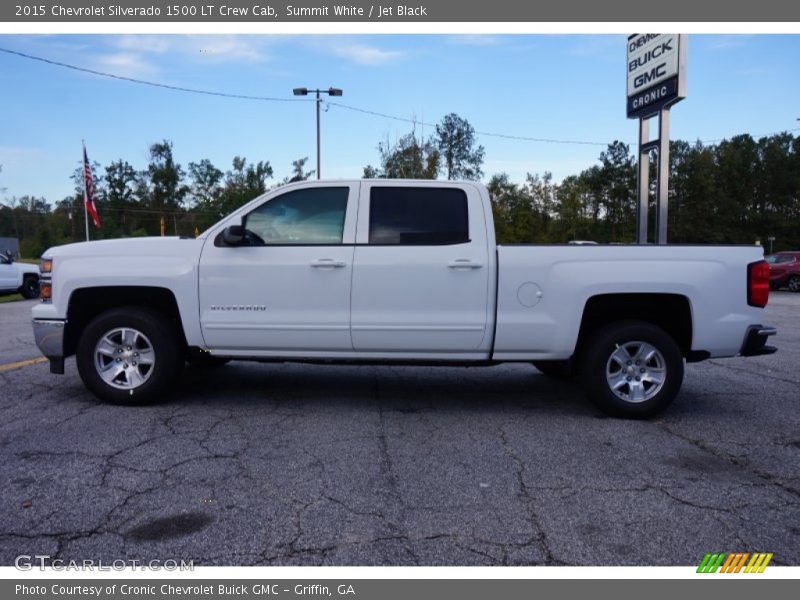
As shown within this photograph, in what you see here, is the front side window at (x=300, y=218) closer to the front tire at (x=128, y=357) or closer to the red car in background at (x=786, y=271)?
the front tire at (x=128, y=357)

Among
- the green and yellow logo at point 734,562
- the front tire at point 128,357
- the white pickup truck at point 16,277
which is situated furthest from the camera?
the white pickup truck at point 16,277

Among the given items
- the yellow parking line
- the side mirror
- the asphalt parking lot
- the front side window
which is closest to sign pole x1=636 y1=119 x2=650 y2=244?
the asphalt parking lot

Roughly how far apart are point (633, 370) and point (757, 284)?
118 centimetres

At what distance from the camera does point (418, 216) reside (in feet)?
18.1

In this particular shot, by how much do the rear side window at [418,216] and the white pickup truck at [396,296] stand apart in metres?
→ 0.01

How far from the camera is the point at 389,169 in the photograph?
3011 cm

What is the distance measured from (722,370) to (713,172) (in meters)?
75.9

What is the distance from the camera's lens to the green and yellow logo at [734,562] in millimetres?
2852

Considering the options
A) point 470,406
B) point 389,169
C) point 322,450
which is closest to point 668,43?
point 470,406

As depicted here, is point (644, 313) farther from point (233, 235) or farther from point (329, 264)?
point (233, 235)

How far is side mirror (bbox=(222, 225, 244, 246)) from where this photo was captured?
17.4 ft

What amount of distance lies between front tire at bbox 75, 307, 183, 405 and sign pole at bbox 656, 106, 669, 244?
9.49 meters

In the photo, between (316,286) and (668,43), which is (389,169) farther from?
(316,286)

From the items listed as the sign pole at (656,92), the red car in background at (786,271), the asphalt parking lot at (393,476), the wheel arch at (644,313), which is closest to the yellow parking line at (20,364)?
the asphalt parking lot at (393,476)
